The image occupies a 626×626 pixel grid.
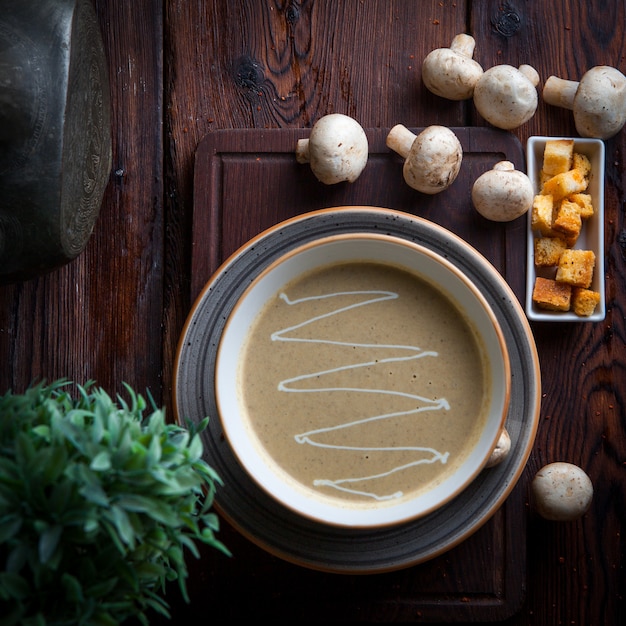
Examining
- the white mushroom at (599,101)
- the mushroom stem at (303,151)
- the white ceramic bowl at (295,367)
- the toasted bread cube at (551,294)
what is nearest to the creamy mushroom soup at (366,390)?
the white ceramic bowl at (295,367)

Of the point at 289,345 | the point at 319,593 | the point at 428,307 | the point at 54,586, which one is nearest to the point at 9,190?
the point at 289,345

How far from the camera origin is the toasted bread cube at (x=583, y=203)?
1558mm

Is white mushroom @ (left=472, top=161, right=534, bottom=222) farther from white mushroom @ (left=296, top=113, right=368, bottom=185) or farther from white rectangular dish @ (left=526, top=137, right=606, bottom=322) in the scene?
white mushroom @ (left=296, top=113, right=368, bottom=185)

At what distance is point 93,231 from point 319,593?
95 centimetres

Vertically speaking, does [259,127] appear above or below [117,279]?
above

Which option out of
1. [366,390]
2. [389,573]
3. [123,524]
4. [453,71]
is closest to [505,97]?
[453,71]

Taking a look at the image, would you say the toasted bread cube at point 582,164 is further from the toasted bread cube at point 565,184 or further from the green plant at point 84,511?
the green plant at point 84,511

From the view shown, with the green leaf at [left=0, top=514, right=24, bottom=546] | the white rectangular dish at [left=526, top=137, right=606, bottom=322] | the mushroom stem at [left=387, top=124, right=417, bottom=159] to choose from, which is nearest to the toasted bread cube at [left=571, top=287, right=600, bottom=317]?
the white rectangular dish at [left=526, top=137, right=606, bottom=322]

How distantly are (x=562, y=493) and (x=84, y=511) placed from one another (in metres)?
1.00

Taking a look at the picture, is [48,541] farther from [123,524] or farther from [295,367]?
[295,367]

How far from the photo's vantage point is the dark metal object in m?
1.38

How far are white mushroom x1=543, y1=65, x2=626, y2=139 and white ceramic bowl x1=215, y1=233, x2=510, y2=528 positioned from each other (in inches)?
20.1

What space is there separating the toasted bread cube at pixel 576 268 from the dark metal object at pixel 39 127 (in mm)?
1017

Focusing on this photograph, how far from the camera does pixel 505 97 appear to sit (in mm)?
1554
